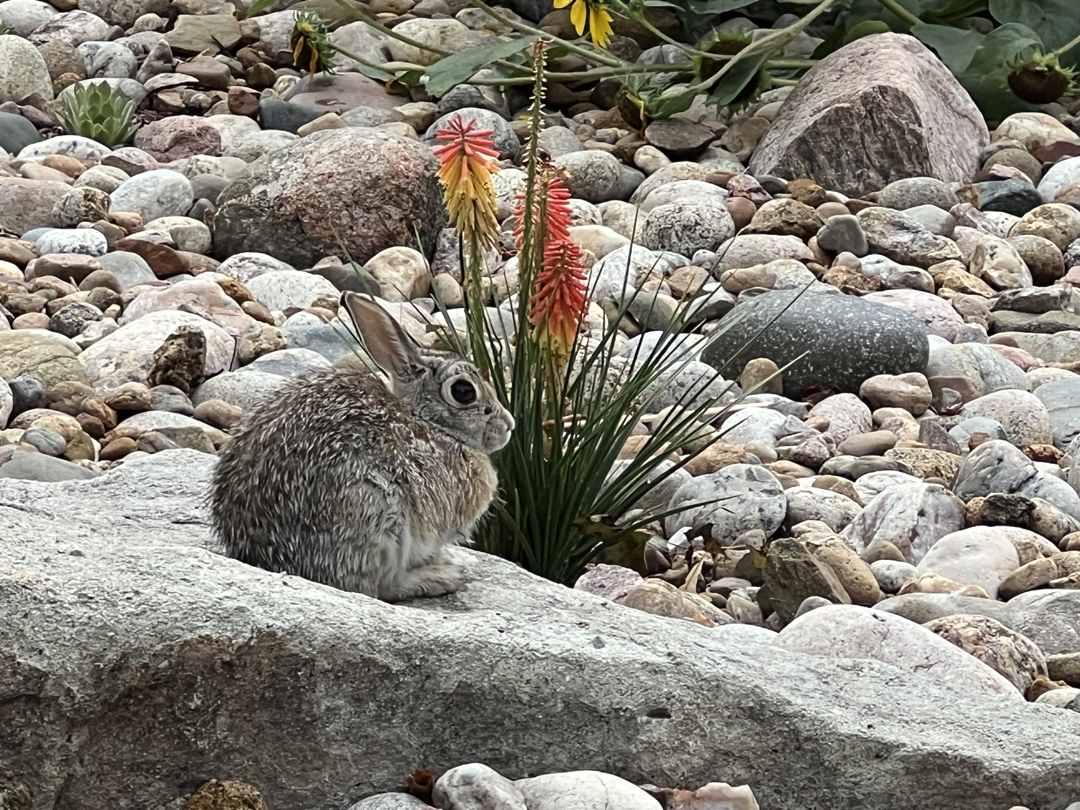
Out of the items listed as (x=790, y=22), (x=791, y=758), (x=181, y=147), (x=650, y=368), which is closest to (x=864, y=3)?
(x=790, y=22)

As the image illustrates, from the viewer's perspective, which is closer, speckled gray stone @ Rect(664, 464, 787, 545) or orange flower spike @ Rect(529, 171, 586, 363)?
orange flower spike @ Rect(529, 171, 586, 363)

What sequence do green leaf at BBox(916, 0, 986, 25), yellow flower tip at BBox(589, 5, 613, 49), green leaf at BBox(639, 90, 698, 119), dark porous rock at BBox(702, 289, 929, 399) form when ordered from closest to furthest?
yellow flower tip at BBox(589, 5, 613, 49) < dark porous rock at BBox(702, 289, 929, 399) < green leaf at BBox(639, 90, 698, 119) < green leaf at BBox(916, 0, 986, 25)

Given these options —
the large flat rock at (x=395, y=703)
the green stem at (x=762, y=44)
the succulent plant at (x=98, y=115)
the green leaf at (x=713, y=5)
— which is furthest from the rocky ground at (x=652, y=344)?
the green leaf at (x=713, y=5)

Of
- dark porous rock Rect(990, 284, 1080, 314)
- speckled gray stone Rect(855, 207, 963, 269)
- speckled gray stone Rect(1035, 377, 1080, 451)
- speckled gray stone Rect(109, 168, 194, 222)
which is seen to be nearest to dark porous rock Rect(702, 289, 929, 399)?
speckled gray stone Rect(1035, 377, 1080, 451)

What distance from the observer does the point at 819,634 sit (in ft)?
13.8

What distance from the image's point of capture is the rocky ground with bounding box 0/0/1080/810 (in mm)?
3143

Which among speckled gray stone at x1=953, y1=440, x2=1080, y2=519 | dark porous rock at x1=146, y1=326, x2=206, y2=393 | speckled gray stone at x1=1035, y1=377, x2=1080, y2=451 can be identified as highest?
speckled gray stone at x1=953, y1=440, x2=1080, y2=519

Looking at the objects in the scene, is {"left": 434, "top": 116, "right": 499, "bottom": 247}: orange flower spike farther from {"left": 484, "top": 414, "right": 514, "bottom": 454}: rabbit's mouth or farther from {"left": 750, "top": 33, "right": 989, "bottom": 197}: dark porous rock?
{"left": 750, "top": 33, "right": 989, "bottom": 197}: dark porous rock

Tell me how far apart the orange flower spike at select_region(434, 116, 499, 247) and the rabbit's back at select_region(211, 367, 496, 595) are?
3.13ft

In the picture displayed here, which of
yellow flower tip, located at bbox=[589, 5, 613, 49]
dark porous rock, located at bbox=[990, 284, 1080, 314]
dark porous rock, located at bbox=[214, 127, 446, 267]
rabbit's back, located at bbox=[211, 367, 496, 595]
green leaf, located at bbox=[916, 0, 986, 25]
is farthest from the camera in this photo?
green leaf, located at bbox=[916, 0, 986, 25]

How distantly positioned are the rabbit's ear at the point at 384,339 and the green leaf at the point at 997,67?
782 cm

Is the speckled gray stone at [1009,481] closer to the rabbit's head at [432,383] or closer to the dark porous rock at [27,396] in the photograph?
the rabbit's head at [432,383]

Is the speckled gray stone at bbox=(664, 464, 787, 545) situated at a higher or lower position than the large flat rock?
lower

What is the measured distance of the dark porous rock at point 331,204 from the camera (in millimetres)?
8406
